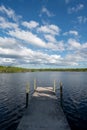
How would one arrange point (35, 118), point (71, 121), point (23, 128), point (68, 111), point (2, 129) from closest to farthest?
point (23, 128)
point (35, 118)
point (2, 129)
point (71, 121)
point (68, 111)

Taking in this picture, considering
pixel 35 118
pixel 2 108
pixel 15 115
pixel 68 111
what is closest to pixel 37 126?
pixel 35 118

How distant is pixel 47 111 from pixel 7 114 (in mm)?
6900

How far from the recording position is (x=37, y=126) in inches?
502

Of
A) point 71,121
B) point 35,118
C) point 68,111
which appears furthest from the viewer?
point 68,111

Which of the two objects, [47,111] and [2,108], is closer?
[47,111]

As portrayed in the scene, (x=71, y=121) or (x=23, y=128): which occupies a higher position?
(x=23, y=128)

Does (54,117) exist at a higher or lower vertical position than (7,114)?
higher

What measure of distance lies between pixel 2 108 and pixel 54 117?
473 inches

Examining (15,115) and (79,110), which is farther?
(79,110)

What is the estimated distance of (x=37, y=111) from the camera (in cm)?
1752

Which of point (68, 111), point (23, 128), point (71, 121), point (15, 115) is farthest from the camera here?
point (68, 111)

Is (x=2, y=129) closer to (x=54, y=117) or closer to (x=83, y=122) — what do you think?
(x=54, y=117)

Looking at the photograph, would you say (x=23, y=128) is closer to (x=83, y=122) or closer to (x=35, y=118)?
(x=35, y=118)

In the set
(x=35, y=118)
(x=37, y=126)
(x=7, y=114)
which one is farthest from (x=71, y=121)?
(x=7, y=114)
